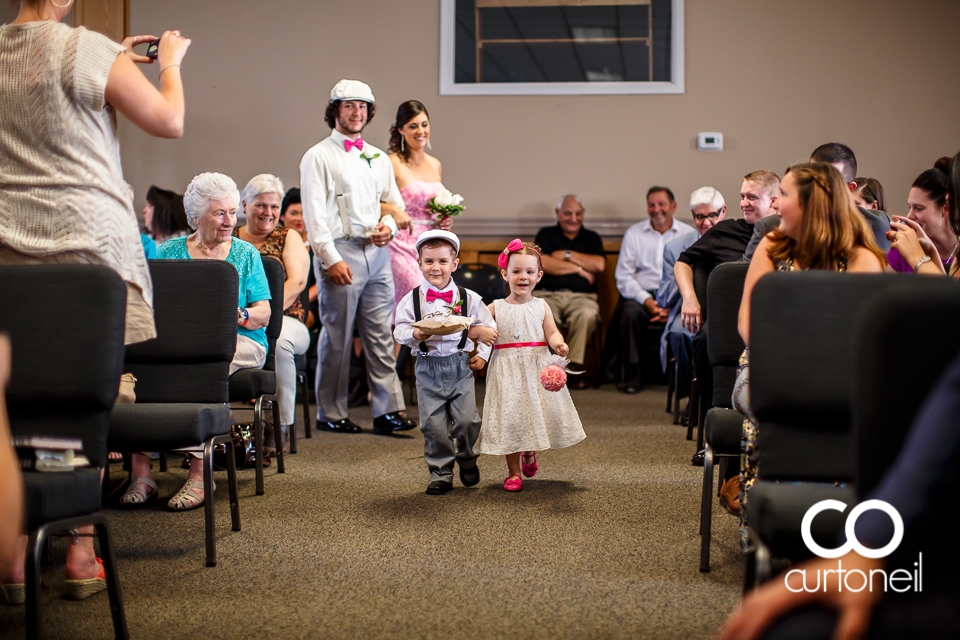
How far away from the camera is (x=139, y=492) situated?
122 inches

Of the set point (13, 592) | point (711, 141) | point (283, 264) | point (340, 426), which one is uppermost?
point (711, 141)

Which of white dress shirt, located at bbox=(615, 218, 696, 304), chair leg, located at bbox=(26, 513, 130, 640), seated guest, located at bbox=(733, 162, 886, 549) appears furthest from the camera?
white dress shirt, located at bbox=(615, 218, 696, 304)

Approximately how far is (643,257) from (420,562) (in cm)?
475

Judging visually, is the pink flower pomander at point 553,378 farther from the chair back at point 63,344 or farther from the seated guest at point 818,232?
the chair back at point 63,344

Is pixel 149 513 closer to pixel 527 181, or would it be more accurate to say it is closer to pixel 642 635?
pixel 642 635

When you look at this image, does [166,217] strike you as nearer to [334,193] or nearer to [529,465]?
[334,193]

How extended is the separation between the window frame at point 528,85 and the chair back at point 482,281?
1.60 metres

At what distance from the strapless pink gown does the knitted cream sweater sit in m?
2.99

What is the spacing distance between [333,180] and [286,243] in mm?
492

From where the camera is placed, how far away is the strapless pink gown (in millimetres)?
5085

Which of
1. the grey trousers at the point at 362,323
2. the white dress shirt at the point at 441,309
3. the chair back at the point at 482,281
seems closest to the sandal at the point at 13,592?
the white dress shirt at the point at 441,309

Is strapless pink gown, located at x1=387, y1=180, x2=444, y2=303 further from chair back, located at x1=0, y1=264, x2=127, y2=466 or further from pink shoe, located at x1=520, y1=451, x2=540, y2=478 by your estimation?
chair back, located at x1=0, y1=264, x2=127, y2=466

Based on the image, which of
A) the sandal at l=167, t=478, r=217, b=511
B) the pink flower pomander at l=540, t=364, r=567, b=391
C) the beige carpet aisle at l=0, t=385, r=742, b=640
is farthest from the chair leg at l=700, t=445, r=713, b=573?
the sandal at l=167, t=478, r=217, b=511
